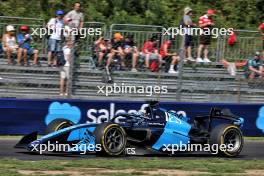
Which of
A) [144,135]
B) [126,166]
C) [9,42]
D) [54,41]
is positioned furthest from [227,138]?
[9,42]

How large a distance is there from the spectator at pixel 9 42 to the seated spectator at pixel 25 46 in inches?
5.0

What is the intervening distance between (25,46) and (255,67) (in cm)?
553

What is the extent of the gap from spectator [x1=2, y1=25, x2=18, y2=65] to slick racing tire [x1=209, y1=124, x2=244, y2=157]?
4.89 meters

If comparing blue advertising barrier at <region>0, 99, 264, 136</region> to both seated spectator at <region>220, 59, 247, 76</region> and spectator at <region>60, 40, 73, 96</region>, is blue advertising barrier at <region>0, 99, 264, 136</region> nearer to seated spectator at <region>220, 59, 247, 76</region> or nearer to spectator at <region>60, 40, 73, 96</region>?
spectator at <region>60, 40, 73, 96</region>

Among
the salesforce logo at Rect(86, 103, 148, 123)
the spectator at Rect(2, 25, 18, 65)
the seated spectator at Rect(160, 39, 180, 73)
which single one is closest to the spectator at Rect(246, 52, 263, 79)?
the seated spectator at Rect(160, 39, 180, 73)

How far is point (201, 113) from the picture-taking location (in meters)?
15.8

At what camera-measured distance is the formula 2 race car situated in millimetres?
11016

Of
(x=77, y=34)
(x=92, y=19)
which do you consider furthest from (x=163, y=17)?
(x=77, y=34)

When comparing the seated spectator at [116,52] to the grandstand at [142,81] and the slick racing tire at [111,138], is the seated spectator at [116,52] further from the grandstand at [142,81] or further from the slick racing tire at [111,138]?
the slick racing tire at [111,138]

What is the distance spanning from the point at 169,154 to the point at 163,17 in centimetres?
1228

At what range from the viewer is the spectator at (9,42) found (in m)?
14.5

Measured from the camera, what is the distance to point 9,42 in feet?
48.4

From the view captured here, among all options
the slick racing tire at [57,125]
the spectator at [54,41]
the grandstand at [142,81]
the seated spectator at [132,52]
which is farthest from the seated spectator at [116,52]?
the slick racing tire at [57,125]

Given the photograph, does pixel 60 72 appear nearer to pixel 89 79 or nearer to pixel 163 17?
pixel 89 79
